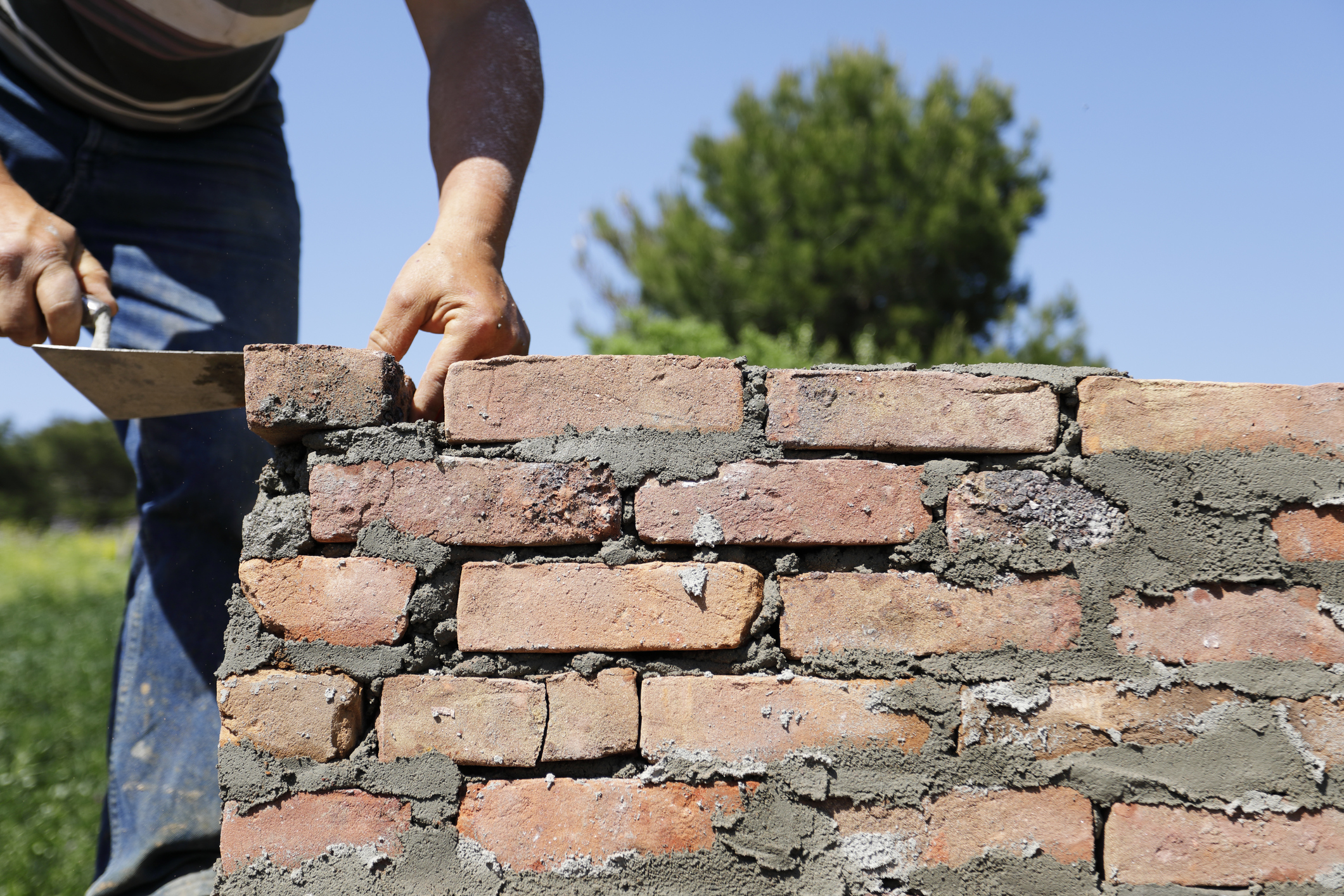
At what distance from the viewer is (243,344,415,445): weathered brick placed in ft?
4.00

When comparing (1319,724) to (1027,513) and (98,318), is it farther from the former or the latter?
(98,318)

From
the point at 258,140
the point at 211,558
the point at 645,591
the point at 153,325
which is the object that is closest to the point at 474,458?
the point at 645,591

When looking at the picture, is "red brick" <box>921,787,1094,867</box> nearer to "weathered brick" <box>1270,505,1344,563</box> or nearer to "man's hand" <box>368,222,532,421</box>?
"weathered brick" <box>1270,505,1344,563</box>

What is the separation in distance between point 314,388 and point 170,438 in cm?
68

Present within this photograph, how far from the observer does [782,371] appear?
123 centimetres

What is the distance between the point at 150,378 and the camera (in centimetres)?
141

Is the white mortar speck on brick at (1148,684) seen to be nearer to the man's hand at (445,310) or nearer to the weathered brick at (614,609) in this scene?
the weathered brick at (614,609)

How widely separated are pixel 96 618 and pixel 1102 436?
22.8ft

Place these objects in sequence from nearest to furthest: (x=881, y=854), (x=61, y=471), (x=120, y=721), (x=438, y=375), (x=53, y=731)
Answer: (x=881, y=854)
(x=438, y=375)
(x=120, y=721)
(x=53, y=731)
(x=61, y=471)

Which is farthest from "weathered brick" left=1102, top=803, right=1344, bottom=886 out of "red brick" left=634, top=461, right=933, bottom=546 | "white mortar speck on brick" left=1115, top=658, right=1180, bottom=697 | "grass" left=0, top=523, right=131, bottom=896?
"grass" left=0, top=523, right=131, bottom=896

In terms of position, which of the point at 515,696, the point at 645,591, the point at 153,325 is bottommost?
the point at 515,696

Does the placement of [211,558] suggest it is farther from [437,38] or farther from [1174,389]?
[1174,389]

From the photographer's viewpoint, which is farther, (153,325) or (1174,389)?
(153,325)

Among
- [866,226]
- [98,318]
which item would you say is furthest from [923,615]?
[866,226]
